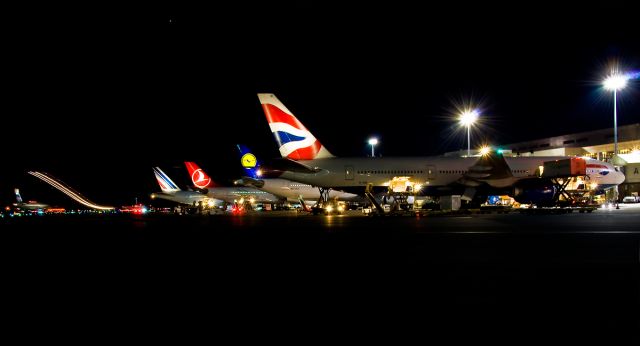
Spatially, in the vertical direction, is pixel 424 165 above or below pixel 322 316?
above

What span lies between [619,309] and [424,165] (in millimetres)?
33294

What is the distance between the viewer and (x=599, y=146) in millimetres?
74500

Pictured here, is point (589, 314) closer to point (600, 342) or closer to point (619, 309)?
point (619, 309)

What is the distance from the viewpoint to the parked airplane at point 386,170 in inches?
1400

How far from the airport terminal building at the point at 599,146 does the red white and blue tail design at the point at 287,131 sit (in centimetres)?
3739

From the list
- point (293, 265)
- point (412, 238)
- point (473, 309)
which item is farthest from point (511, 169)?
point (473, 309)

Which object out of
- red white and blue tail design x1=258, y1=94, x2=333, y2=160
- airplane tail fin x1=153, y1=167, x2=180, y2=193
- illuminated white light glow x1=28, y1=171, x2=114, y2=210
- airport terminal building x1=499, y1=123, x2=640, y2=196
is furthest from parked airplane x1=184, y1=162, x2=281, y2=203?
airport terminal building x1=499, y1=123, x2=640, y2=196

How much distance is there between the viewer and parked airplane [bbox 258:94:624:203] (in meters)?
35.6

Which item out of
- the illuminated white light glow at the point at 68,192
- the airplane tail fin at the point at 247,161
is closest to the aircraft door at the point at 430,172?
the airplane tail fin at the point at 247,161

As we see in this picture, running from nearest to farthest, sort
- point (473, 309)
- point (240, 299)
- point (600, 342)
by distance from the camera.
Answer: point (600, 342), point (473, 309), point (240, 299)

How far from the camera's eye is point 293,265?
9109 millimetres

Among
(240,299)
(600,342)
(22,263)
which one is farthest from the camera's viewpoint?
(22,263)

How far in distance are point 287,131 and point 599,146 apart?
57362 millimetres

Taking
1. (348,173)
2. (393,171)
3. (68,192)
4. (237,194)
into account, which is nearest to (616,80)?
(393,171)
